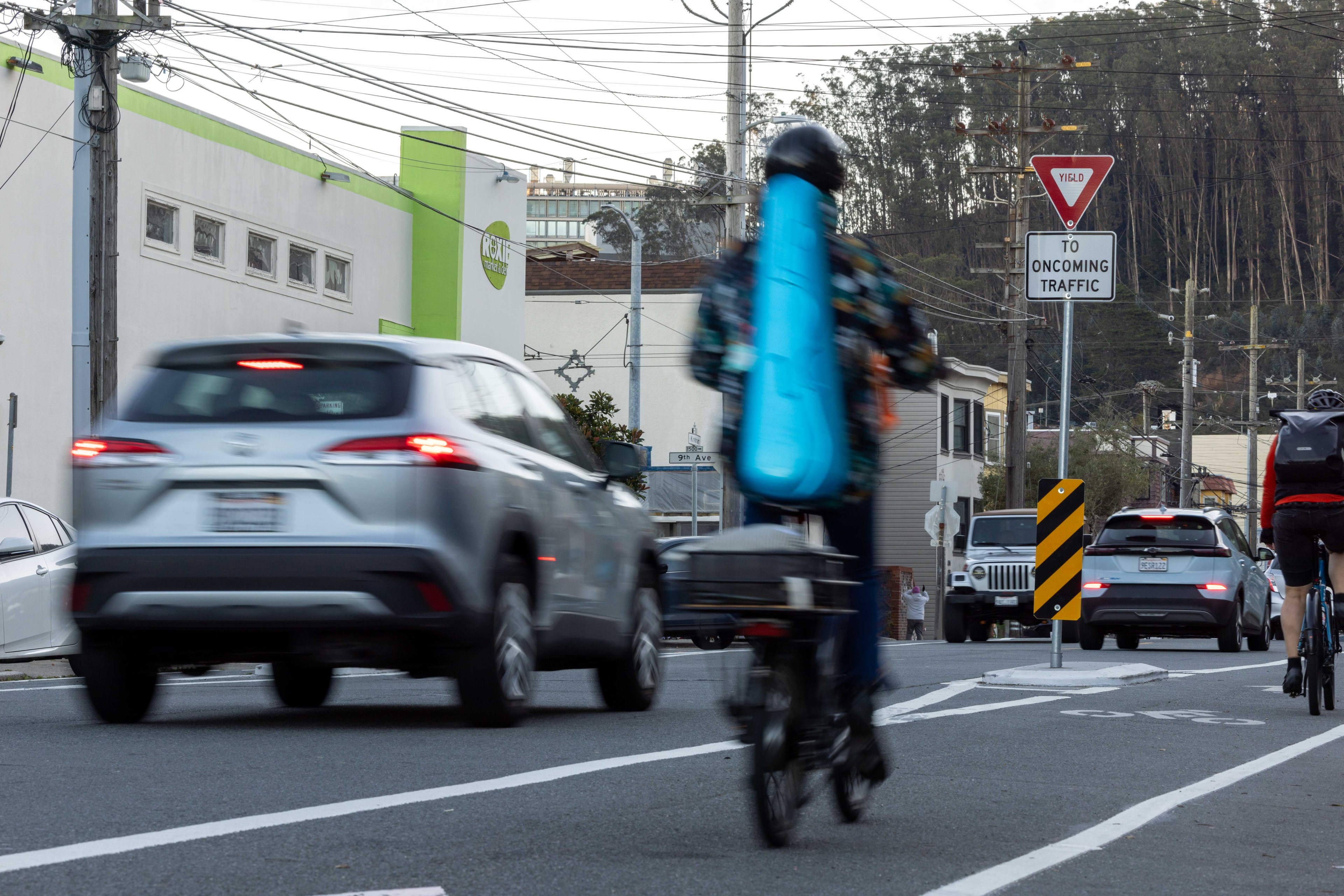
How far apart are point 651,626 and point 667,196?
8404 centimetres

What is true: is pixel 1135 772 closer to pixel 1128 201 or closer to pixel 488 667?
pixel 488 667

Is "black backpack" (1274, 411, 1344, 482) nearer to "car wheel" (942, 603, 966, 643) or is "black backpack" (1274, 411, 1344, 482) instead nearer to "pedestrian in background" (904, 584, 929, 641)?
"car wheel" (942, 603, 966, 643)

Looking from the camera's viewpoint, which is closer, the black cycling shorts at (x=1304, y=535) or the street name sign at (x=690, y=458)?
the black cycling shorts at (x=1304, y=535)

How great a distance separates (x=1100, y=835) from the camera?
5824 mm

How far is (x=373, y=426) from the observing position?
819 centimetres

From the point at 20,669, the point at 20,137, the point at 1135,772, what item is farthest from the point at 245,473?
the point at 20,137

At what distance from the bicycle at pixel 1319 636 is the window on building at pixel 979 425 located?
5257cm

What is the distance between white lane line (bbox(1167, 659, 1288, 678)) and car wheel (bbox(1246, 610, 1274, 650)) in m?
4.96

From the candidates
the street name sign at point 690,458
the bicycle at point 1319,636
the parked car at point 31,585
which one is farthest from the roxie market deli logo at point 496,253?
the bicycle at point 1319,636

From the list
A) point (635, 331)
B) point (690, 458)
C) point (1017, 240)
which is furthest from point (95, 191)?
point (1017, 240)

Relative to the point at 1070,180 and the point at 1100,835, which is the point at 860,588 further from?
the point at 1070,180

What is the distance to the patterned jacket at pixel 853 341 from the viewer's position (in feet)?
17.4

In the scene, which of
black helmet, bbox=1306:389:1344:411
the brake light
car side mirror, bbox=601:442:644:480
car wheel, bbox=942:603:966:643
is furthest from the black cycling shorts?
car wheel, bbox=942:603:966:643

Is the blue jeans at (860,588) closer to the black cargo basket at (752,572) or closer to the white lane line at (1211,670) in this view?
the black cargo basket at (752,572)
